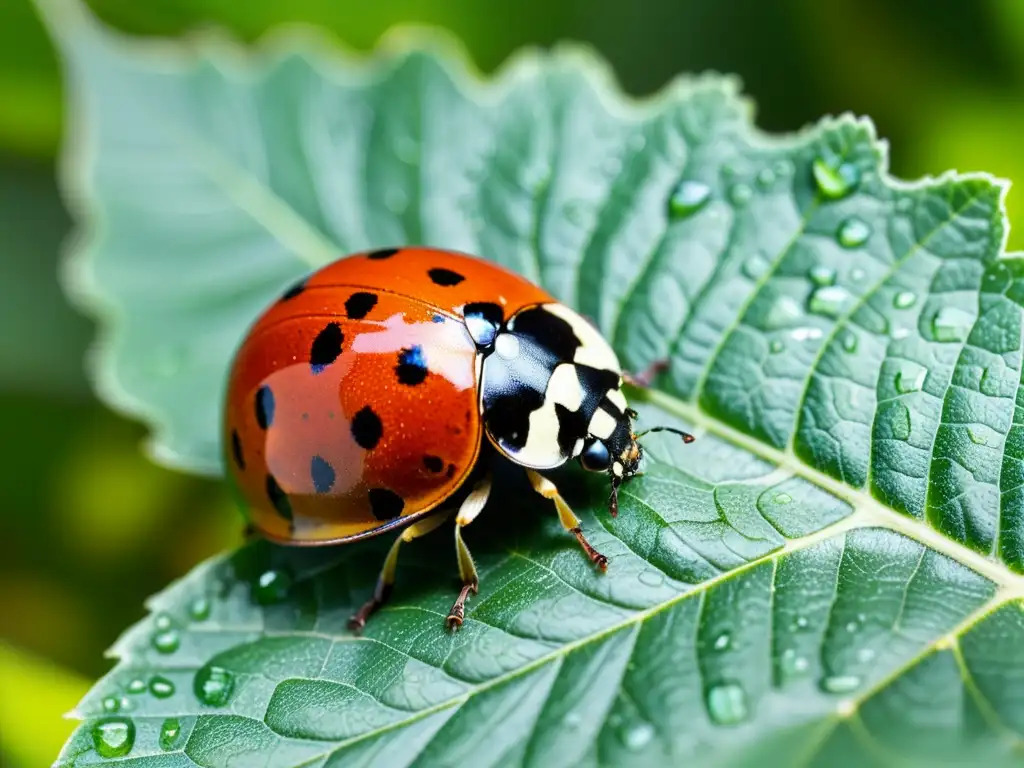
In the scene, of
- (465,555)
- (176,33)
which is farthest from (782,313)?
(176,33)

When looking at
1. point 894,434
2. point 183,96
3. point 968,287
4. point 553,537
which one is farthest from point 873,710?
point 183,96

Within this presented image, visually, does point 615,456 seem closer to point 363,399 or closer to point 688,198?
point 363,399

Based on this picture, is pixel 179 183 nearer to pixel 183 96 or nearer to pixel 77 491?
pixel 183 96

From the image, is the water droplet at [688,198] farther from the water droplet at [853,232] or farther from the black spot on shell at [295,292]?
the black spot on shell at [295,292]

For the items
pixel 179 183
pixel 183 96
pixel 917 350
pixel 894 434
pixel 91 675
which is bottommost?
pixel 91 675

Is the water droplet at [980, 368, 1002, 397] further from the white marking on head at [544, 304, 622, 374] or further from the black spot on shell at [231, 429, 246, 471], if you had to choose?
the black spot on shell at [231, 429, 246, 471]

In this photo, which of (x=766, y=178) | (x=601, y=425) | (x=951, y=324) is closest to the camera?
(x=951, y=324)

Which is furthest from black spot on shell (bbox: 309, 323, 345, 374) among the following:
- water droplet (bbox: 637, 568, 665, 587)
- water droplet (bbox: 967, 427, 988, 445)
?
water droplet (bbox: 967, 427, 988, 445)
